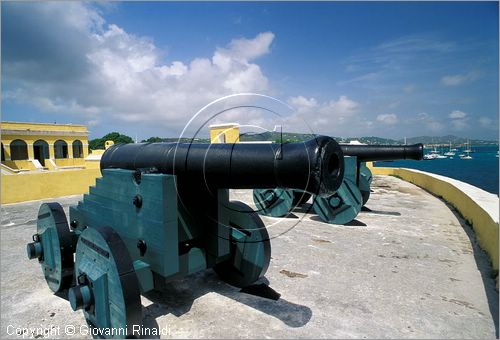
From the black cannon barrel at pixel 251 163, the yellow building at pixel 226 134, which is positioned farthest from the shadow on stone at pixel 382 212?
the black cannon barrel at pixel 251 163

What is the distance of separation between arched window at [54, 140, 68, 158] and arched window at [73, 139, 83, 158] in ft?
2.56

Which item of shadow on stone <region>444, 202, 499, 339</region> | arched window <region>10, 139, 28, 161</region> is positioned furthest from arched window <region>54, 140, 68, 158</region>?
shadow on stone <region>444, 202, 499, 339</region>

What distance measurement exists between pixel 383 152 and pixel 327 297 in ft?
18.2

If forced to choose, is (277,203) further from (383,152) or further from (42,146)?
(42,146)

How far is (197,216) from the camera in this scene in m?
3.33

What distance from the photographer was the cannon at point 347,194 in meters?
7.03

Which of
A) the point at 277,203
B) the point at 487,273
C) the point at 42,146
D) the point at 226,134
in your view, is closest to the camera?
the point at 487,273

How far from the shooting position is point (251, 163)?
101 inches

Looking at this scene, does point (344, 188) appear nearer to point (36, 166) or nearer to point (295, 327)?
point (295, 327)

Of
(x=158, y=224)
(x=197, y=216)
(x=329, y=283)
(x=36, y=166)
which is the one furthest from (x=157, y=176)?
(x=36, y=166)

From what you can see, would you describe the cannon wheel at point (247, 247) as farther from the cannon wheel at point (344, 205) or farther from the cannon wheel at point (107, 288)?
the cannon wheel at point (344, 205)

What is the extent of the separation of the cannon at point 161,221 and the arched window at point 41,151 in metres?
29.0

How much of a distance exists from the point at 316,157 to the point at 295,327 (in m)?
1.77

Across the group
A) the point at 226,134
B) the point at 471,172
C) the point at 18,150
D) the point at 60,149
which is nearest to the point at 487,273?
the point at 226,134
